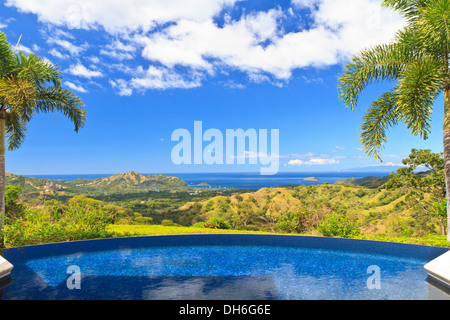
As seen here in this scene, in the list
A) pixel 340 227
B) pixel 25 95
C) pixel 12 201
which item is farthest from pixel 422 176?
pixel 12 201

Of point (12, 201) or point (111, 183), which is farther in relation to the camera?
point (111, 183)

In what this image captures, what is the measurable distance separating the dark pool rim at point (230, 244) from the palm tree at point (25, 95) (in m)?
1.16

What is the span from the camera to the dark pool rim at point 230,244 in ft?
25.2

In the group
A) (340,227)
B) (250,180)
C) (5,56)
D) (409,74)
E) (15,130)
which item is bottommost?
(250,180)

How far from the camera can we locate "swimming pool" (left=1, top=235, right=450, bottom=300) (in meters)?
5.00

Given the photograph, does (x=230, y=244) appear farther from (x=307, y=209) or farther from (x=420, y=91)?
(x=420, y=91)

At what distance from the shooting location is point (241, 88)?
5031 centimetres

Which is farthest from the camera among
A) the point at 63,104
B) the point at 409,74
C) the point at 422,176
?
the point at 422,176

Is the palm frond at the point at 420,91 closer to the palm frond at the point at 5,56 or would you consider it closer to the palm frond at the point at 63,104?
the palm frond at the point at 63,104

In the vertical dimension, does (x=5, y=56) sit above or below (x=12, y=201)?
above

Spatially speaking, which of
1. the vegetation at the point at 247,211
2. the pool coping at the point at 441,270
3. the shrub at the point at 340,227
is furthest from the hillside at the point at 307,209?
the pool coping at the point at 441,270

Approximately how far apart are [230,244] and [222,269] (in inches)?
125

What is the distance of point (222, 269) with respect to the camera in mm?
6754

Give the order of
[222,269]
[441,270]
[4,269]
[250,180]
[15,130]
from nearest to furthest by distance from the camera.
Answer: [441,270]
[4,269]
[222,269]
[15,130]
[250,180]
